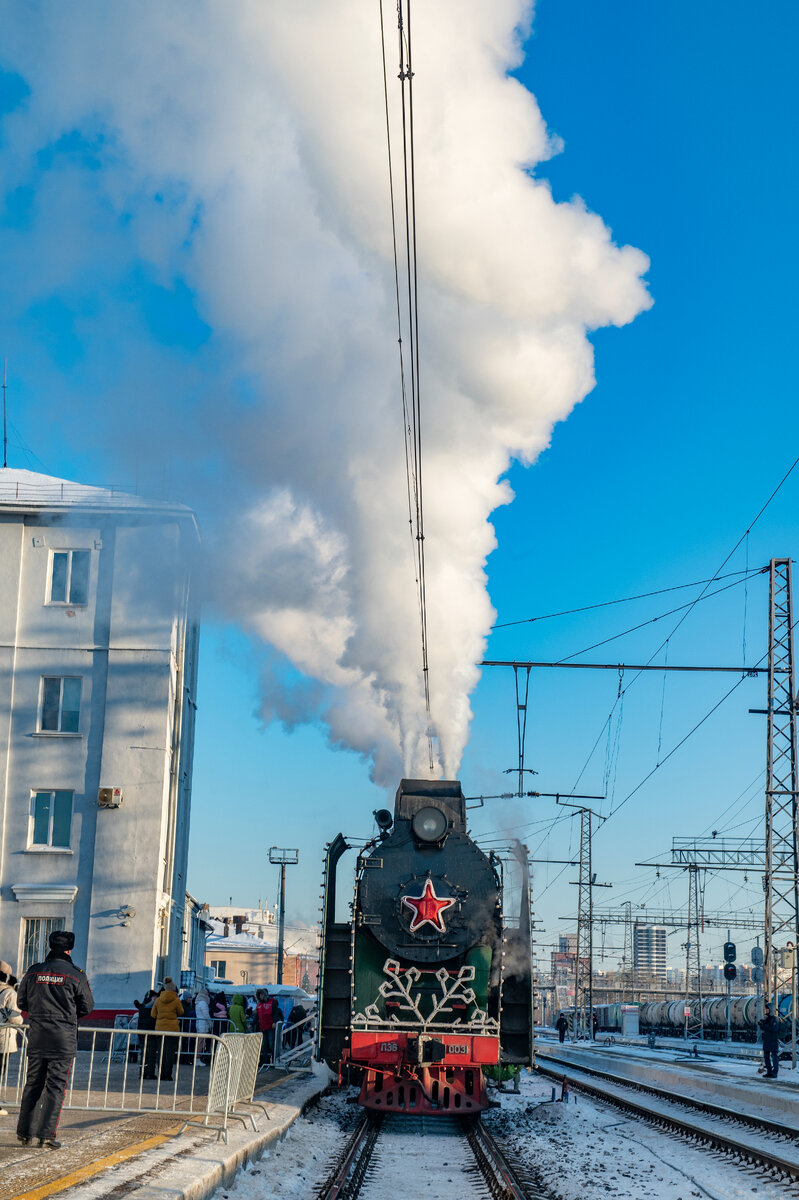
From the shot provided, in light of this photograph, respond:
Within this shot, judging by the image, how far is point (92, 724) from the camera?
26328 millimetres

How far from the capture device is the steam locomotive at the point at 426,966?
1390cm

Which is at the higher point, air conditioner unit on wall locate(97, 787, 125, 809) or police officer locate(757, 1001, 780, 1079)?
air conditioner unit on wall locate(97, 787, 125, 809)

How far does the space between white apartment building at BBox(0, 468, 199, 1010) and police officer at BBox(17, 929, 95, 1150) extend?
623 inches

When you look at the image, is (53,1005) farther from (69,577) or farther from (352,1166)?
(69,577)

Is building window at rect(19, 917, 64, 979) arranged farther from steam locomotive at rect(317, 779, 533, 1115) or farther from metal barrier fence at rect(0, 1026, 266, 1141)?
steam locomotive at rect(317, 779, 533, 1115)

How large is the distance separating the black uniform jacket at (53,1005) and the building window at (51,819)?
17465 millimetres

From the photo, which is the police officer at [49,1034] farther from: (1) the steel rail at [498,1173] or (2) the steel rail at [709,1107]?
(2) the steel rail at [709,1107]

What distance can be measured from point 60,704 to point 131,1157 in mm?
19093

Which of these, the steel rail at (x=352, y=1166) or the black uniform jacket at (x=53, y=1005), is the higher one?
the black uniform jacket at (x=53, y=1005)

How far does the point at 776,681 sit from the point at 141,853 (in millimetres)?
14396

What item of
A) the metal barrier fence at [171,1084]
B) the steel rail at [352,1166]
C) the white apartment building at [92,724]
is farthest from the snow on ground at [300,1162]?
the white apartment building at [92,724]

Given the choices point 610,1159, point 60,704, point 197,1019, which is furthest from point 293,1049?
point 610,1159

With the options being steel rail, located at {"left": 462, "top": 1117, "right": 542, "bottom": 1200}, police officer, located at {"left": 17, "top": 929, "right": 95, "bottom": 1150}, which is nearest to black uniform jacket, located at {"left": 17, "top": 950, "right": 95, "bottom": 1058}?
police officer, located at {"left": 17, "top": 929, "right": 95, "bottom": 1150}

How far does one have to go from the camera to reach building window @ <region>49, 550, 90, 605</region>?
27.0 metres
